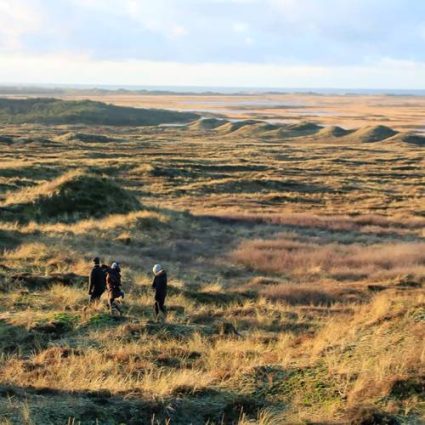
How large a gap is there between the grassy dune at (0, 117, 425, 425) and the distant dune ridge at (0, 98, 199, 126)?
10723cm

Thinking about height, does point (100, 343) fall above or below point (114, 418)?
below

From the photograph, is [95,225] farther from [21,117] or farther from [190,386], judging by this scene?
[21,117]

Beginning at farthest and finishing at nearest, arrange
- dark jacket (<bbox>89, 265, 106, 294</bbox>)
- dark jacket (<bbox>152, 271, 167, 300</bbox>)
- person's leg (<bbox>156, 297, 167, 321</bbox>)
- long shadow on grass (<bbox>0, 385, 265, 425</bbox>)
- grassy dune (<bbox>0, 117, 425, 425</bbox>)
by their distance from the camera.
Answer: dark jacket (<bbox>89, 265, 106, 294</bbox>), person's leg (<bbox>156, 297, 167, 321</bbox>), dark jacket (<bbox>152, 271, 167, 300</bbox>), grassy dune (<bbox>0, 117, 425, 425</bbox>), long shadow on grass (<bbox>0, 385, 265, 425</bbox>)

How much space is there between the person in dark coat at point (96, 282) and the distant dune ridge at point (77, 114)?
13750cm

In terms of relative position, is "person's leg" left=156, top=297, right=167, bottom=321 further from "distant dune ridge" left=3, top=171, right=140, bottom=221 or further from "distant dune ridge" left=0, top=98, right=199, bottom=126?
"distant dune ridge" left=0, top=98, right=199, bottom=126

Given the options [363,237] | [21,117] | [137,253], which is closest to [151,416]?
[137,253]

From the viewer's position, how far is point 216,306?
16094 mm

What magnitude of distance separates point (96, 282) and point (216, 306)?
3.59 metres

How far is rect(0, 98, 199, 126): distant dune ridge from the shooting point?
151 metres

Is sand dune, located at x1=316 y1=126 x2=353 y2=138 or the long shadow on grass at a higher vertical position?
sand dune, located at x1=316 y1=126 x2=353 y2=138

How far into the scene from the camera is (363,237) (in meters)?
28.8

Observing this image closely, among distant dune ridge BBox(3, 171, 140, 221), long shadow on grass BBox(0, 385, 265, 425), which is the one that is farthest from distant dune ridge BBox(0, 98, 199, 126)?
long shadow on grass BBox(0, 385, 265, 425)

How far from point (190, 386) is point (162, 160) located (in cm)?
5833

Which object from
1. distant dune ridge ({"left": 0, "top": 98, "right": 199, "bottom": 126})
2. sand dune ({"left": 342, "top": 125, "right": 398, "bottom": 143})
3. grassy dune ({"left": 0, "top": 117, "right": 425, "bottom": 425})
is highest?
distant dune ridge ({"left": 0, "top": 98, "right": 199, "bottom": 126})
